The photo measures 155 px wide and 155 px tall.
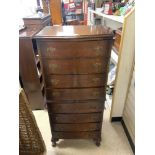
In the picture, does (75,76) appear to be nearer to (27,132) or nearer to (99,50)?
(99,50)

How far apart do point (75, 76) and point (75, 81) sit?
48mm

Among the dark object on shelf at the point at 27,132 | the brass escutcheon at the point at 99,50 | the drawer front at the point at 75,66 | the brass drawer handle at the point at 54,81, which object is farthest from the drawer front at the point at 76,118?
the brass escutcheon at the point at 99,50

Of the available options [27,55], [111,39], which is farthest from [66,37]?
[27,55]

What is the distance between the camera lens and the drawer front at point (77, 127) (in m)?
1.50

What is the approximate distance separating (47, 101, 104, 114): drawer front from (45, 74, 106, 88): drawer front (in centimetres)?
20

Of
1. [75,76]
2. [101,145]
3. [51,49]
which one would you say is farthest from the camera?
[101,145]

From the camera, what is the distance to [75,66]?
1.16m

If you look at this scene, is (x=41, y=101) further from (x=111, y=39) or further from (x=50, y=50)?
(x=111, y=39)

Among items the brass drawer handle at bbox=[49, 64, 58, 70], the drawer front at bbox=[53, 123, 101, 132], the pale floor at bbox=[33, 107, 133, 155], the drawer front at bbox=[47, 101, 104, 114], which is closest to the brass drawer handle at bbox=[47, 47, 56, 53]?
the brass drawer handle at bbox=[49, 64, 58, 70]

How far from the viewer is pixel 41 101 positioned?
214 centimetres

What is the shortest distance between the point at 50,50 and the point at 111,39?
448mm

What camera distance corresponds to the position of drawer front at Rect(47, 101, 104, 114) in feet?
4.47

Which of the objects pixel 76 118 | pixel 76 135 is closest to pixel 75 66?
pixel 76 118

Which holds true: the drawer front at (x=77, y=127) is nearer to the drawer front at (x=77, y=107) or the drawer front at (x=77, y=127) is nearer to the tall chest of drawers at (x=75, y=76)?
the tall chest of drawers at (x=75, y=76)
